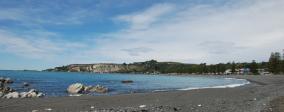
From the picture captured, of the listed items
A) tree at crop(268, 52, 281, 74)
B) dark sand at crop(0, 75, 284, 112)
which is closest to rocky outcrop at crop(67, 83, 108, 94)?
dark sand at crop(0, 75, 284, 112)

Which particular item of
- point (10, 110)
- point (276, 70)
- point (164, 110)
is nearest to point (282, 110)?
point (164, 110)

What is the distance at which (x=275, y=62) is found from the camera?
19600cm

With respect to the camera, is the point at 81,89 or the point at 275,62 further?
the point at 275,62

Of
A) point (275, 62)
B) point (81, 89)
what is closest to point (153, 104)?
point (81, 89)

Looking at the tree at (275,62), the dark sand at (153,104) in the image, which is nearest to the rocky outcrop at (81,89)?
the dark sand at (153,104)

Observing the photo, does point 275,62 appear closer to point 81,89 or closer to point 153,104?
point 81,89

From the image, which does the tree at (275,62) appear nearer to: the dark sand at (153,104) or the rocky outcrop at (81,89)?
the rocky outcrop at (81,89)

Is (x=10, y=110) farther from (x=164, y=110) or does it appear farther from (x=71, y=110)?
(x=164, y=110)

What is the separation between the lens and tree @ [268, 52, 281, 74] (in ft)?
636

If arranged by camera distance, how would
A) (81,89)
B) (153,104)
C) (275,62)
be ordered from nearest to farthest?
(153,104) < (81,89) < (275,62)

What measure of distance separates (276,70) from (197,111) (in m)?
183

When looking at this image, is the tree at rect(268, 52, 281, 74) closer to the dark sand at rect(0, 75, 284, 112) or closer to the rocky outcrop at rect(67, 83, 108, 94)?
the rocky outcrop at rect(67, 83, 108, 94)

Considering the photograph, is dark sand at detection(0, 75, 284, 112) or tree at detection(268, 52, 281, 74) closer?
dark sand at detection(0, 75, 284, 112)

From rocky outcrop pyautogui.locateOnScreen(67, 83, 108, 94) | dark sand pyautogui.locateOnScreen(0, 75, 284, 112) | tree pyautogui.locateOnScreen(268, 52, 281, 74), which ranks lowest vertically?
dark sand pyautogui.locateOnScreen(0, 75, 284, 112)
